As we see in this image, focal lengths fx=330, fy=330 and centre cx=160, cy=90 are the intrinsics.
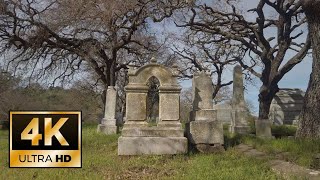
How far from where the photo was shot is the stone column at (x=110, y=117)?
15031mm

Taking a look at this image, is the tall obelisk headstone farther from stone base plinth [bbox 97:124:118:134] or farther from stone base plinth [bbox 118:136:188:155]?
stone base plinth [bbox 118:136:188:155]

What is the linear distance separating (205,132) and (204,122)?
28 centimetres

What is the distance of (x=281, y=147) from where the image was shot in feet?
28.1

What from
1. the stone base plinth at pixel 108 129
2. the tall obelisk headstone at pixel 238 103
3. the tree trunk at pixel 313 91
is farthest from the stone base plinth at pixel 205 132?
the stone base plinth at pixel 108 129

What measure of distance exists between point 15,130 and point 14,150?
30 centimetres

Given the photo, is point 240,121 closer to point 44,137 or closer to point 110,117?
point 110,117

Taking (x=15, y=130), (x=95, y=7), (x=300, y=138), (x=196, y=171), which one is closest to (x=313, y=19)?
(x=300, y=138)

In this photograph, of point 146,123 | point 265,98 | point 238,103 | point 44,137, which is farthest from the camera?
point 265,98

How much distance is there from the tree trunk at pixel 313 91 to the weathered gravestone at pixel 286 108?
1415 centimetres

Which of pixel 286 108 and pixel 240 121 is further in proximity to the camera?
pixel 286 108

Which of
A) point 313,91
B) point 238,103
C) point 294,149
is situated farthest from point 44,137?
point 238,103

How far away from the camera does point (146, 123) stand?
29.8 ft

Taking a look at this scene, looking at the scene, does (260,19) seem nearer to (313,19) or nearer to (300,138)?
(313,19)

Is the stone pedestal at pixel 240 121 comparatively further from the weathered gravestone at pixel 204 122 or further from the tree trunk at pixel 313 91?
the weathered gravestone at pixel 204 122
